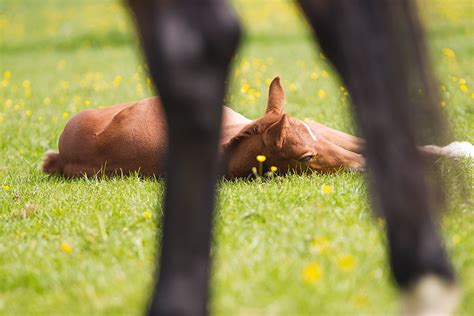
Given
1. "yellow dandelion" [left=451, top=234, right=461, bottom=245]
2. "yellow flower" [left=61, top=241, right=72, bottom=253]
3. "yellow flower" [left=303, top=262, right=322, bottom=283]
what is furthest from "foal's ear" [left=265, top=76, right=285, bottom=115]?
"yellow flower" [left=303, top=262, right=322, bottom=283]

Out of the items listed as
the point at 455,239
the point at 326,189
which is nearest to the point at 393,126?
the point at 455,239

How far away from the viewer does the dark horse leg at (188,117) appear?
76.0 inches

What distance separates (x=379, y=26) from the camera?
211 centimetres

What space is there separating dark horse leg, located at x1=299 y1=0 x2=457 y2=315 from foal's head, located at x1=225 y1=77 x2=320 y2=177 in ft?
8.18

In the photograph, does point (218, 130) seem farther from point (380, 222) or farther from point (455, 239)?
point (455, 239)

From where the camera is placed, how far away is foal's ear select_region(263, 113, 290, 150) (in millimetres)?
4645

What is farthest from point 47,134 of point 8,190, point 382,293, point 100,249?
point 382,293

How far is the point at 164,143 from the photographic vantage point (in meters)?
5.13

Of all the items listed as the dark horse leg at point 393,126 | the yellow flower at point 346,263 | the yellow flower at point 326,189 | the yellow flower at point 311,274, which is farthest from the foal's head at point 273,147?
the dark horse leg at point 393,126

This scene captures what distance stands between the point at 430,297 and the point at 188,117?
771 mm

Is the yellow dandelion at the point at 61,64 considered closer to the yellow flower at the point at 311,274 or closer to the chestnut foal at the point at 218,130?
the yellow flower at the point at 311,274

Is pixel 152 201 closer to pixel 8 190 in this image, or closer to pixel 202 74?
pixel 8 190

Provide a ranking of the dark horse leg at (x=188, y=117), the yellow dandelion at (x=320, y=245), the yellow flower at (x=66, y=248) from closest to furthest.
A: the dark horse leg at (x=188, y=117) < the yellow dandelion at (x=320, y=245) < the yellow flower at (x=66, y=248)

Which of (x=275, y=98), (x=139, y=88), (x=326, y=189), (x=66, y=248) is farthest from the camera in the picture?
(x=139, y=88)
